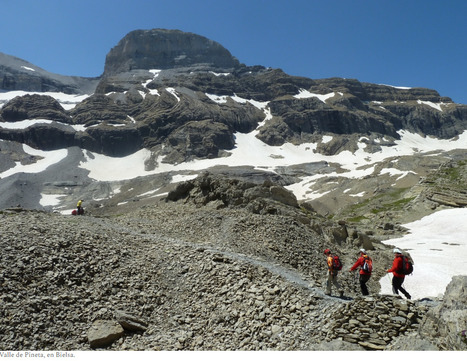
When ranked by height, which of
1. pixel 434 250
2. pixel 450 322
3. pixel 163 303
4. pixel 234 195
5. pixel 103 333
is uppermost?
pixel 234 195

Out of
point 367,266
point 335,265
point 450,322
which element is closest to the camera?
point 450,322

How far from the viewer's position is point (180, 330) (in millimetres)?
14688

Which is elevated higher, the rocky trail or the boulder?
the rocky trail

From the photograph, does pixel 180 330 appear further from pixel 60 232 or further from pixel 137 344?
pixel 60 232

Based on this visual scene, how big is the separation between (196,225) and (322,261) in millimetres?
10086

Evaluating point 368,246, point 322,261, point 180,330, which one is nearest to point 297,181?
point 368,246

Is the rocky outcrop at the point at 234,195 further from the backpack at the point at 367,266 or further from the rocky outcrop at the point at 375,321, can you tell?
the rocky outcrop at the point at 375,321

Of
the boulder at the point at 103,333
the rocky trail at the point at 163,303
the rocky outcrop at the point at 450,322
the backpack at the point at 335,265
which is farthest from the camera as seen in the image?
the backpack at the point at 335,265

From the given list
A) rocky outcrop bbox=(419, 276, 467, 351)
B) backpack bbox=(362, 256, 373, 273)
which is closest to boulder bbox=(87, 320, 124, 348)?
backpack bbox=(362, 256, 373, 273)

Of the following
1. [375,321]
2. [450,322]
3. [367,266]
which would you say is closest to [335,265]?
[367,266]

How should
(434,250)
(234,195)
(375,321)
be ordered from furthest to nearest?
1. (434,250)
2. (234,195)
3. (375,321)

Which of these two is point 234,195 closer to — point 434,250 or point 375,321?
point 375,321

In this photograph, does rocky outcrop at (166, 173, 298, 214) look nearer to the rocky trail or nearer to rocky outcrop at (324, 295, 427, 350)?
the rocky trail

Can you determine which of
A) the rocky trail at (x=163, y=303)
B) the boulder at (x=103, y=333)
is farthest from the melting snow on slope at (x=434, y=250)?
the boulder at (x=103, y=333)
